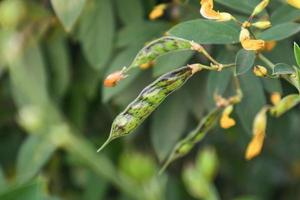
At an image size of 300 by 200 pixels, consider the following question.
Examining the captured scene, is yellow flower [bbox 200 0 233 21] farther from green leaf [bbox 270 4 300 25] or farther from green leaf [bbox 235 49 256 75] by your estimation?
green leaf [bbox 270 4 300 25]

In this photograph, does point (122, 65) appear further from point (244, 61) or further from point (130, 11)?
point (244, 61)

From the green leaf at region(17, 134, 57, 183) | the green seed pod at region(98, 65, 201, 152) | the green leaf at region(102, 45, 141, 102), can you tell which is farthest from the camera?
the green leaf at region(17, 134, 57, 183)

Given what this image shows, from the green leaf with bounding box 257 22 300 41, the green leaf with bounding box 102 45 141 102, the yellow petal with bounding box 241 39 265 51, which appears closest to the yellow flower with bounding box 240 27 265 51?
the yellow petal with bounding box 241 39 265 51

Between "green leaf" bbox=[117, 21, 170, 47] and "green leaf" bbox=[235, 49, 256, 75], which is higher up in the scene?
"green leaf" bbox=[235, 49, 256, 75]

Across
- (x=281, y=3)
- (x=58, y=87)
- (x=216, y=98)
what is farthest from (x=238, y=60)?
(x=58, y=87)

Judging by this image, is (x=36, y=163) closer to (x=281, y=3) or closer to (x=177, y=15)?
(x=177, y=15)

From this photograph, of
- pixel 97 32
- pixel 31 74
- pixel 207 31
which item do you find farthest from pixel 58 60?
pixel 207 31
